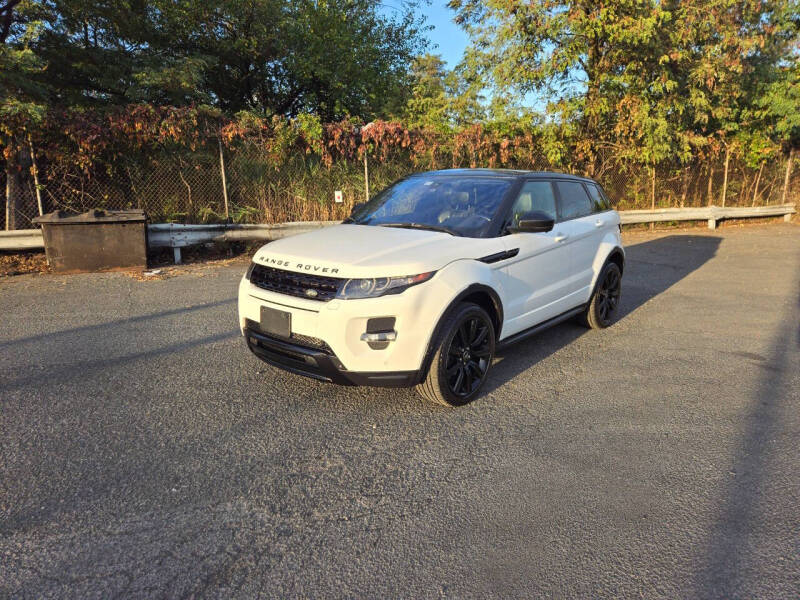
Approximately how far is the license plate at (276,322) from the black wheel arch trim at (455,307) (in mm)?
927

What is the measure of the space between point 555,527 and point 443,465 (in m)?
0.76

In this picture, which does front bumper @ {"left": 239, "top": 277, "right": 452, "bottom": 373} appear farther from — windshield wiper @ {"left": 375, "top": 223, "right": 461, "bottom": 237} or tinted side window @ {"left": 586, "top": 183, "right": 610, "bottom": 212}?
tinted side window @ {"left": 586, "top": 183, "right": 610, "bottom": 212}

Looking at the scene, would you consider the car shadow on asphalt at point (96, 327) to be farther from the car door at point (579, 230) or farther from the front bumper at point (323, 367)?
the car door at point (579, 230)

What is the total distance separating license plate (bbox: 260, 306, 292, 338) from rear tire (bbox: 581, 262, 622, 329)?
3.51 m

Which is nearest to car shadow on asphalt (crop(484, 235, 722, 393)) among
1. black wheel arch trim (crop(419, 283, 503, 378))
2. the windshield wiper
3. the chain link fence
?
black wheel arch trim (crop(419, 283, 503, 378))

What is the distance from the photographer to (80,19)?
1372 cm

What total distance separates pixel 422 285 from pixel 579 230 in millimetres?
2544

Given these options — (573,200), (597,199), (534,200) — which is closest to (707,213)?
(597,199)

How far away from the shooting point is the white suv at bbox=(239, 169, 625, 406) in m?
3.48

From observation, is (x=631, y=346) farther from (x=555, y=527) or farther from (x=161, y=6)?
(x=161, y=6)

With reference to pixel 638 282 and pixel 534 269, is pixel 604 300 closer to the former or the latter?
pixel 534 269

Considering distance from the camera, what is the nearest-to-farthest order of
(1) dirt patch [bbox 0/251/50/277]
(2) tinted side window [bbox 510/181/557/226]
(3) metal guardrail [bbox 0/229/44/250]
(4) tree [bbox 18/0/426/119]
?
1. (2) tinted side window [bbox 510/181/557/226]
2. (1) dirt patch [bbox 0/251/50/277]
3. (3) metal guardrail [bbox 0/229/44/250]
4. (4) tree [bbox 18/0/426/119]

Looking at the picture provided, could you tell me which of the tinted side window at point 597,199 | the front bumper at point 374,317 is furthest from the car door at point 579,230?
the front bumper at point 374,317

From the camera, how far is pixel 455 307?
12.4 ft
